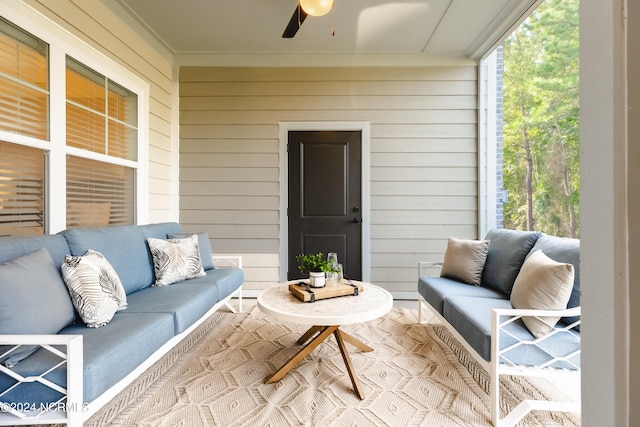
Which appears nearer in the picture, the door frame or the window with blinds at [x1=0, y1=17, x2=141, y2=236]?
the window with blinds at [x1=0, y1=17, x2=141, y2=236]

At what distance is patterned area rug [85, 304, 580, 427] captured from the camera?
160 centimetres

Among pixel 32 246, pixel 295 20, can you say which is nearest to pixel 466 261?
pixel 295 20

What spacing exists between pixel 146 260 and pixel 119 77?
5.59 ft

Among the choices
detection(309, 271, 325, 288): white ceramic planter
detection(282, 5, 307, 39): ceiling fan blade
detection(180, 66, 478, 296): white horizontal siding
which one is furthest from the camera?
detection(180, 66, 478, 296): white horizontal siding

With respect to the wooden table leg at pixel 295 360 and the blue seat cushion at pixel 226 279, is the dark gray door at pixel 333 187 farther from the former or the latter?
the wooden table leg at pixel 295 360

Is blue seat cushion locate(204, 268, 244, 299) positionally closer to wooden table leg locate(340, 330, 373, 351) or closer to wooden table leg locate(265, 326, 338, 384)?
wooden table leg locate(265, 326, 338, 384)

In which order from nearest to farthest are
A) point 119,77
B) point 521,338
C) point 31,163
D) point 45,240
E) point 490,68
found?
1. point 521,338
2. point 45,240
3. point 31,163
4. point 119,77
5. point 490,68

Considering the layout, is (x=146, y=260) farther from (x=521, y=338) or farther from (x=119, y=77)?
(x=521, y=338)

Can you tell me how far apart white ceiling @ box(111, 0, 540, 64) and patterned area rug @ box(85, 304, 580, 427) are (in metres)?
2.92

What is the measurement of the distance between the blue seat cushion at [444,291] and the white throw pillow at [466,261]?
63 millimetres

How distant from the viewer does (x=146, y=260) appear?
248 cm

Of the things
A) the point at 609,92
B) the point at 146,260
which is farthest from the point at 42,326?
the point at 609,92

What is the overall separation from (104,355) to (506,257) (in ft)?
8.66

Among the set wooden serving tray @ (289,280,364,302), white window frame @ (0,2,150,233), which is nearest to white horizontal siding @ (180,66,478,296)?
white window frame @ (0,2,150,233)
